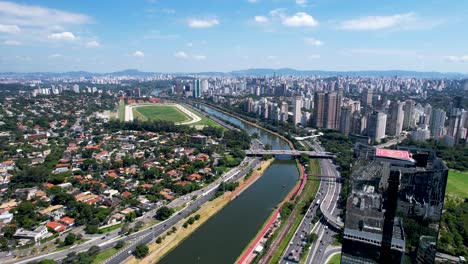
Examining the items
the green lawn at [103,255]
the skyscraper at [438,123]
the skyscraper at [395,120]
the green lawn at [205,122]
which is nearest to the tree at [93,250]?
the green lawn at [103,255]

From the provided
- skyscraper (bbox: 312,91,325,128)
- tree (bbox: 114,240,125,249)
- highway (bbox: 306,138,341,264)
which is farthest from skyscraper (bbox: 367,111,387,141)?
tree (bbox: 114,240,125,249)

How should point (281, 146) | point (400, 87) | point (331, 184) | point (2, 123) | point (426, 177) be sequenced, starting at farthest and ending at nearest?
point (400, 87) → point (2, 123) → point (281, 146) → point (331, 184) → point (426, 177)

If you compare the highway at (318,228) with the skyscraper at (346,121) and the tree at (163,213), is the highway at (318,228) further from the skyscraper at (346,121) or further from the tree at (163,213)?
the skyscraper at (346,121)

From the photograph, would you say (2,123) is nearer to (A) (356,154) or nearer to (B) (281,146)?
(B) (281,146)

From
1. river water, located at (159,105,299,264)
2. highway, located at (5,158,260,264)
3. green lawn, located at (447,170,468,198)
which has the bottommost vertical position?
river water, located at (159,105,299,264)

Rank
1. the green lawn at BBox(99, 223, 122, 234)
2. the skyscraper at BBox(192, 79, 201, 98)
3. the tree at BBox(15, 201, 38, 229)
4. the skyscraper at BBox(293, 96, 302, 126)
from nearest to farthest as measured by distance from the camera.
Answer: the green lawn at BBox(99, 223, 122, 234)
the tree at BBox(15, 201, 38, 229)
the skyscraper at BBox(293, 96, 302, 126)
the skyscraper at BBox(192, 79, 201, 98)

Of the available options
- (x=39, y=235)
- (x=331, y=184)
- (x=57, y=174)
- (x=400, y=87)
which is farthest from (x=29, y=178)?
(x=400, y=87)

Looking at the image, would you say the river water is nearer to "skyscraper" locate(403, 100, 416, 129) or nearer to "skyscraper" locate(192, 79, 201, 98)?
"skyscraper" locate(403, 100, 416, 129)
